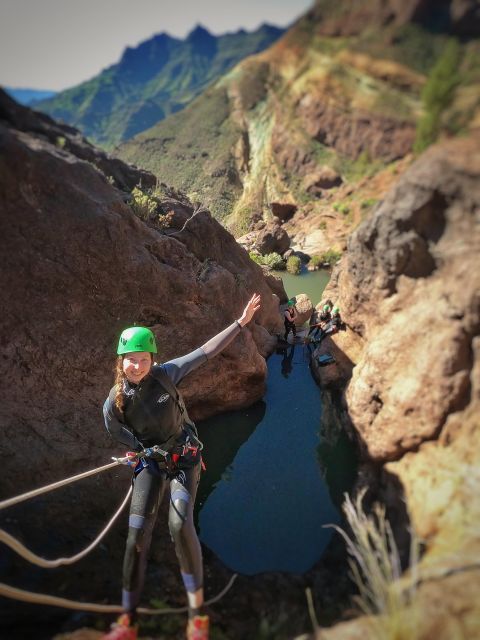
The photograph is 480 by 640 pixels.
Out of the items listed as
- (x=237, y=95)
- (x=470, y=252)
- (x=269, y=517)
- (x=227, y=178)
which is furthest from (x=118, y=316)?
(x=237, y=95)

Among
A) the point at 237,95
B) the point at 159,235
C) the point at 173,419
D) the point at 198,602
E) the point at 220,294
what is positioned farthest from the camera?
the point at 237,95

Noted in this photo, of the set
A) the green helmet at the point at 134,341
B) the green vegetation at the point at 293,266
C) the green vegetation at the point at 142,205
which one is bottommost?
the green helmet at the point at 134,341

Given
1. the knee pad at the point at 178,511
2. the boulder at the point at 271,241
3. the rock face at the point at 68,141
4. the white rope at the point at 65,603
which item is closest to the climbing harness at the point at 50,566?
the white rope at the point at 65,603

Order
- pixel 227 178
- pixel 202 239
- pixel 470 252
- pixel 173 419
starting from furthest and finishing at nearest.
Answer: pixel 227 178 < pixel 202 239 < pixel 173 419 < pixel 470 252

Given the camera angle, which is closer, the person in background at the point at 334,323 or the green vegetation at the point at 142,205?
the green vegetation at the point at 142,205

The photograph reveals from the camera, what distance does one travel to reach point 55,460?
576 cm

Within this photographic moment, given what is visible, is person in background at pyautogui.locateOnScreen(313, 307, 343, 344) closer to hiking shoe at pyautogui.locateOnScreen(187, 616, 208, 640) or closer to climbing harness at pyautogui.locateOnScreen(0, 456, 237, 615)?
climbing harness at pyautogui.locateOnScreen(0, 456, 237, 615)

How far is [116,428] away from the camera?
171 inches

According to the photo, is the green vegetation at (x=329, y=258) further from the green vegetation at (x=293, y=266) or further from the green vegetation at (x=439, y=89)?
the green vegetation at (x=439, y=89)

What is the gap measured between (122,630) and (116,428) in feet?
6.92

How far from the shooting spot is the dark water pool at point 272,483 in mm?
5438

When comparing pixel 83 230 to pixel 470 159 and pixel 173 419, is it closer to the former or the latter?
pixel 173 419

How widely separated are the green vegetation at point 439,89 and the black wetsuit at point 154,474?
13.2 ft

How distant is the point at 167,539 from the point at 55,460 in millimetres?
2380
